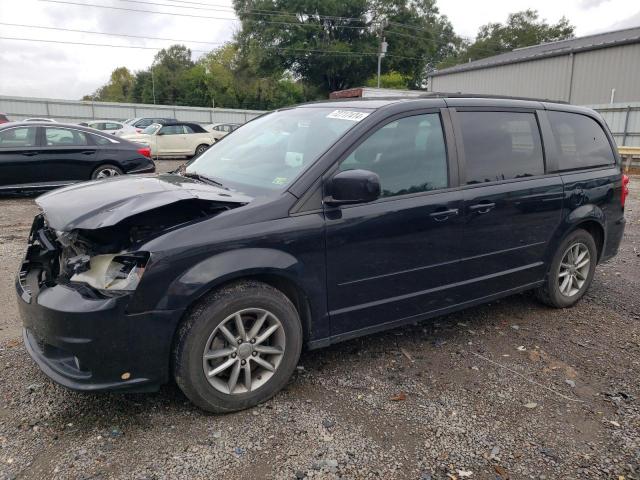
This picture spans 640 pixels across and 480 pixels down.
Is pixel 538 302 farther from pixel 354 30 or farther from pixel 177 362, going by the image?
pixel 354 30

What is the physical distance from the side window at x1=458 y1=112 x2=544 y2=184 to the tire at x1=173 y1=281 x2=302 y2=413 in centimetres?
177

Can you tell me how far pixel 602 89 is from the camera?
2567 cm

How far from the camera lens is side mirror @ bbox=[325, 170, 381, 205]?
9.63 feet

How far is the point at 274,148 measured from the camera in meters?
3.63

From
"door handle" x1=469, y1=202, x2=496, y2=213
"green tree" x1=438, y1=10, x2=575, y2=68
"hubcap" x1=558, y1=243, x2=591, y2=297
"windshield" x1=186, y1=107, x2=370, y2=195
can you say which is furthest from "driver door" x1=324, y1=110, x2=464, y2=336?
"green tree" x1=438, y1=10, x2=575, y2=68

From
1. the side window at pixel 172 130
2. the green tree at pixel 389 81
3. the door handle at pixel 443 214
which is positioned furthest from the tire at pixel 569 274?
the green tree at pixel 389 81

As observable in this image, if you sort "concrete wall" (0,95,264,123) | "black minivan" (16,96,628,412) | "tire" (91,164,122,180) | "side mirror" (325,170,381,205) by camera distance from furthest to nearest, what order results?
"concrete wall" (0,95,264,123), "tire" (91,164,122,180), "side mirror" (325,170,381,205), "black minivan" (16,96,628,412)

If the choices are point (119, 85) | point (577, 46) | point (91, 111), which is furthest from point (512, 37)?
point (119, 85)

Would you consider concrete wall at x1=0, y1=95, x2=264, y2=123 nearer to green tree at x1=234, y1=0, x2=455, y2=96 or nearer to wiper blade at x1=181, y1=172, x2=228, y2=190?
green tree at x1=234, y1=0, x2=455, y2=96

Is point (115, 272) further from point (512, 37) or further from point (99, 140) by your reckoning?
point (512, 37)

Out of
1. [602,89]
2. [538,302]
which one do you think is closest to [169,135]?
[538,302]

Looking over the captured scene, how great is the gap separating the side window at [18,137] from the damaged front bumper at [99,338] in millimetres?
7642

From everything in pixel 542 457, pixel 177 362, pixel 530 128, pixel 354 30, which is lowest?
pixel 542 457

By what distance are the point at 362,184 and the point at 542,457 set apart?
5.69ft
